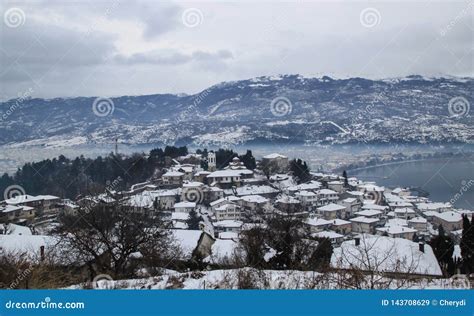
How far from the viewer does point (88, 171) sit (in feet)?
36.5

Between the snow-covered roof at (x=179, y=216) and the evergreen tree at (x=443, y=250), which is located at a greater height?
the snow-covered roof at (x=179, y=216)

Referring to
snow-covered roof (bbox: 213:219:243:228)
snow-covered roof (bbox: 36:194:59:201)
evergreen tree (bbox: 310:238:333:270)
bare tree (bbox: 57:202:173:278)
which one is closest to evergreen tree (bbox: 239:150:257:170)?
snow-covered roof (bbox: 213:219:243:228)

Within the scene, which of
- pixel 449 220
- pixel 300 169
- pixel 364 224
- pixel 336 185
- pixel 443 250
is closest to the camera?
pixel 443 250

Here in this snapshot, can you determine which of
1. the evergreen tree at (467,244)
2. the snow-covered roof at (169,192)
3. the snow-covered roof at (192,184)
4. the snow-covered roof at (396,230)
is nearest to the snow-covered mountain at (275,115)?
the snow-covered roof at (192,184)

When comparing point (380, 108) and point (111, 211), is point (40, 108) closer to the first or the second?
point (111, 211)

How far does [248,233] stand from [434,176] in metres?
3.26

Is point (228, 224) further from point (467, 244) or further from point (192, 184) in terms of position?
point (467, 244)

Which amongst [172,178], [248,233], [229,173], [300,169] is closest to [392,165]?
[248,233]

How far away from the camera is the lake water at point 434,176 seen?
5699 millimetres

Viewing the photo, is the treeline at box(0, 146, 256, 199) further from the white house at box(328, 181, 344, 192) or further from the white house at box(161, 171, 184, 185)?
the white house at box(328, 181, 344, 192)

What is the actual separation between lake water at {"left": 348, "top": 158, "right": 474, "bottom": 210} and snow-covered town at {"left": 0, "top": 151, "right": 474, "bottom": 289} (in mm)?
405

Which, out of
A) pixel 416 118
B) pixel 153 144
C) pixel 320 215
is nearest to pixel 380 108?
pixel 416 118

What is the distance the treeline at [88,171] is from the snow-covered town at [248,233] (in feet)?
1.15

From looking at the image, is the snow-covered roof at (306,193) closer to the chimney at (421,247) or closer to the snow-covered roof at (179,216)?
the snow-covered roof at (179,216)
